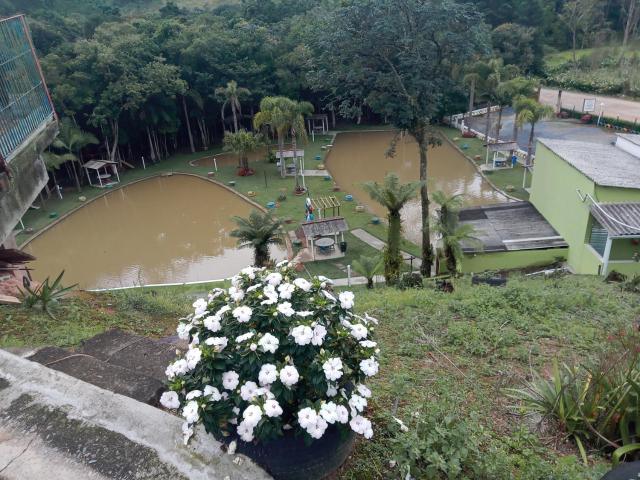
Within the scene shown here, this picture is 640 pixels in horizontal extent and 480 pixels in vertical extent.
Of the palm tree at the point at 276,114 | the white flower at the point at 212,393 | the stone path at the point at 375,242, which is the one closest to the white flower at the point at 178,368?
the white flower at the point at 212,393

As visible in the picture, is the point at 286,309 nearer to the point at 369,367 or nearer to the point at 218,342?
the point at 218,342

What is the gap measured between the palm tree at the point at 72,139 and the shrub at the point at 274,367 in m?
25.3

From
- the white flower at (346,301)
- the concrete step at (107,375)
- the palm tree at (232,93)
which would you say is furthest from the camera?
the palm tree at (232,93)

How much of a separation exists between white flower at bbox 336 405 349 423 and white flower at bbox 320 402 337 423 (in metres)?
0.05

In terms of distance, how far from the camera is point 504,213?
17.8 m

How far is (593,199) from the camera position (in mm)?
13641

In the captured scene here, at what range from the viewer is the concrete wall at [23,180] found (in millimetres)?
6609

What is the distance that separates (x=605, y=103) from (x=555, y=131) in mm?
8760

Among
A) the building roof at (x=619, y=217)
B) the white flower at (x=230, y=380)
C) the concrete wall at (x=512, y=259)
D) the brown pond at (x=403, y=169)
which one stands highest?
the white flower at (x=230, y=380)

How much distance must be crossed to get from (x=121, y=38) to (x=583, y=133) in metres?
30.5

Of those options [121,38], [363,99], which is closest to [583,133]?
[363,99]

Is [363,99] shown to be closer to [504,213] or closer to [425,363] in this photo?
[504,213]

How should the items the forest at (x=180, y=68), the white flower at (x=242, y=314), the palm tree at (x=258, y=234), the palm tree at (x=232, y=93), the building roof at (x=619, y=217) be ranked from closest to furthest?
1. the white flower at (x=242, y=314)
2. the building roof at (x=619, y=217)
3. the palm tree at (x=258, y=234)
4. the forest at (x=180, y=68)
5. the palm tree at (x=232, y=93)

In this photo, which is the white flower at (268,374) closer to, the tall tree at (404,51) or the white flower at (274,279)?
the white flower at (274,279)
